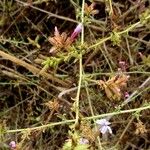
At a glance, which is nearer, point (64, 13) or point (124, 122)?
point (124, 122)

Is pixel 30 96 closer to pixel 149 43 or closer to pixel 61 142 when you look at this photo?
pixel 61 142

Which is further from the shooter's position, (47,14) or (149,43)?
(47,14)

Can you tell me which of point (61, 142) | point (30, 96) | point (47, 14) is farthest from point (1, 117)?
point (47, 14)

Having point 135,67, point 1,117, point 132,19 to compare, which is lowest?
point 1,117

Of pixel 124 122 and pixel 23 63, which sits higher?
pixel 23 63

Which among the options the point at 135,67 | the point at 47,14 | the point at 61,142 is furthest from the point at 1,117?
the point at 135,67

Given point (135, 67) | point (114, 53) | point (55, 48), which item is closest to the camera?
point (55, 48)

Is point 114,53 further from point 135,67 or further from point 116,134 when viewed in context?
point 116,134

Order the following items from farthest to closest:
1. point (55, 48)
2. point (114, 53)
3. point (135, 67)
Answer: point (114, 53)
point (135, 67)
point (55, 48)

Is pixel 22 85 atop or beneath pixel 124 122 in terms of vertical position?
atop
